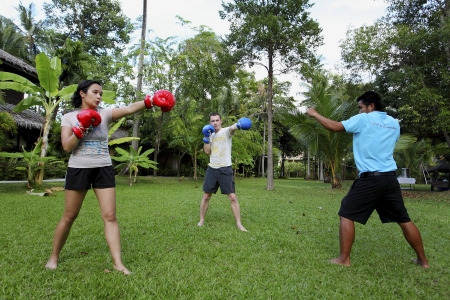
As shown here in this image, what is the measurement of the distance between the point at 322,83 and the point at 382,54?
2318mm

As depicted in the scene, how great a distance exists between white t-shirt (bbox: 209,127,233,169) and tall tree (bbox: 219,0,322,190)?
7408 mm

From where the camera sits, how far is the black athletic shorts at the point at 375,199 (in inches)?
120

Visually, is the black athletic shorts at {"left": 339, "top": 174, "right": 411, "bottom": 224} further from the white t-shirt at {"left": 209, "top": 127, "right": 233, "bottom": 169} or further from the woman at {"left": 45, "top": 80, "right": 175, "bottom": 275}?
the woman at {"left": 45, "top": 80, "right": 175, "bottom": 275}

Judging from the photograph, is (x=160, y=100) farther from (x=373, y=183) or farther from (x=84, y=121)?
(x=373, y=183)

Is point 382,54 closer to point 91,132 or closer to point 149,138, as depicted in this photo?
A: point 91,132

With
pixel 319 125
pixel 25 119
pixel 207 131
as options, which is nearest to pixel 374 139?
pixel 207 131

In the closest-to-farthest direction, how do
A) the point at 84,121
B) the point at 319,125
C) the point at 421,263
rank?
1. the point at 84,121
2. the point at 421,263
3. the point at 319,125

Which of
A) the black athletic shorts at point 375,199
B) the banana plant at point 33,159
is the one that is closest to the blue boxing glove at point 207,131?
the black athletic shorts at point 375,199

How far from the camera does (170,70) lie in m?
14.6

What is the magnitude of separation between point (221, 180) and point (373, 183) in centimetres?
210

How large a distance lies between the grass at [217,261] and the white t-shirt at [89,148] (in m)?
0.95

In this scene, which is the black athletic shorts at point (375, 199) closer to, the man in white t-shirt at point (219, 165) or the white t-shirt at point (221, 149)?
the man in white t-shirt at point (219, 165)

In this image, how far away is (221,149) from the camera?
4586mm

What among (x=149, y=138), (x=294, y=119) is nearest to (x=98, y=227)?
(x=294, y=119)
